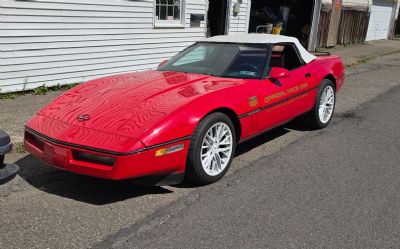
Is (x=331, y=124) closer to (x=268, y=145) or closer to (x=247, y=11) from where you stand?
(x=268, y=145)

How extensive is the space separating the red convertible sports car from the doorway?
23.8 ft

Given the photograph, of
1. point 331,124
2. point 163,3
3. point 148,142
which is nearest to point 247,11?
point 163,3

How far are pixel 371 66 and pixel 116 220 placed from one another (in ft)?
41.1

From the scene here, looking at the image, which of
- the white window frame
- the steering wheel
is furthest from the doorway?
the steering wheel

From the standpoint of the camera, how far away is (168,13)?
10.6 metres

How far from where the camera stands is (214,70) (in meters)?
5.02

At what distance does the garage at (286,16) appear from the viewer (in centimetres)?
1638

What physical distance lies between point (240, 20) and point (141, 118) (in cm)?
1009

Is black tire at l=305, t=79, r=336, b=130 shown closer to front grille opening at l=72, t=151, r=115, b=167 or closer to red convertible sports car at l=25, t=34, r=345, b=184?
Result: red convertible sports car at l=25, t=34, r=345, b=184

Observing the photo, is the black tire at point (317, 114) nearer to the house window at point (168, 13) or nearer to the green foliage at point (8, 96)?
the green foliage at point (8, 96)

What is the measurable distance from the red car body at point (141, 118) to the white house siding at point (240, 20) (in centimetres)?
805

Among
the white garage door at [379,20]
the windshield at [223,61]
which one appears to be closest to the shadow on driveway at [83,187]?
the windshield at [223,61]

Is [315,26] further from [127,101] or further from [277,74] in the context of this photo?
[127,101]

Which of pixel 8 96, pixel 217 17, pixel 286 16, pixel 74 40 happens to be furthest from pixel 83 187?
pixel 286 16
